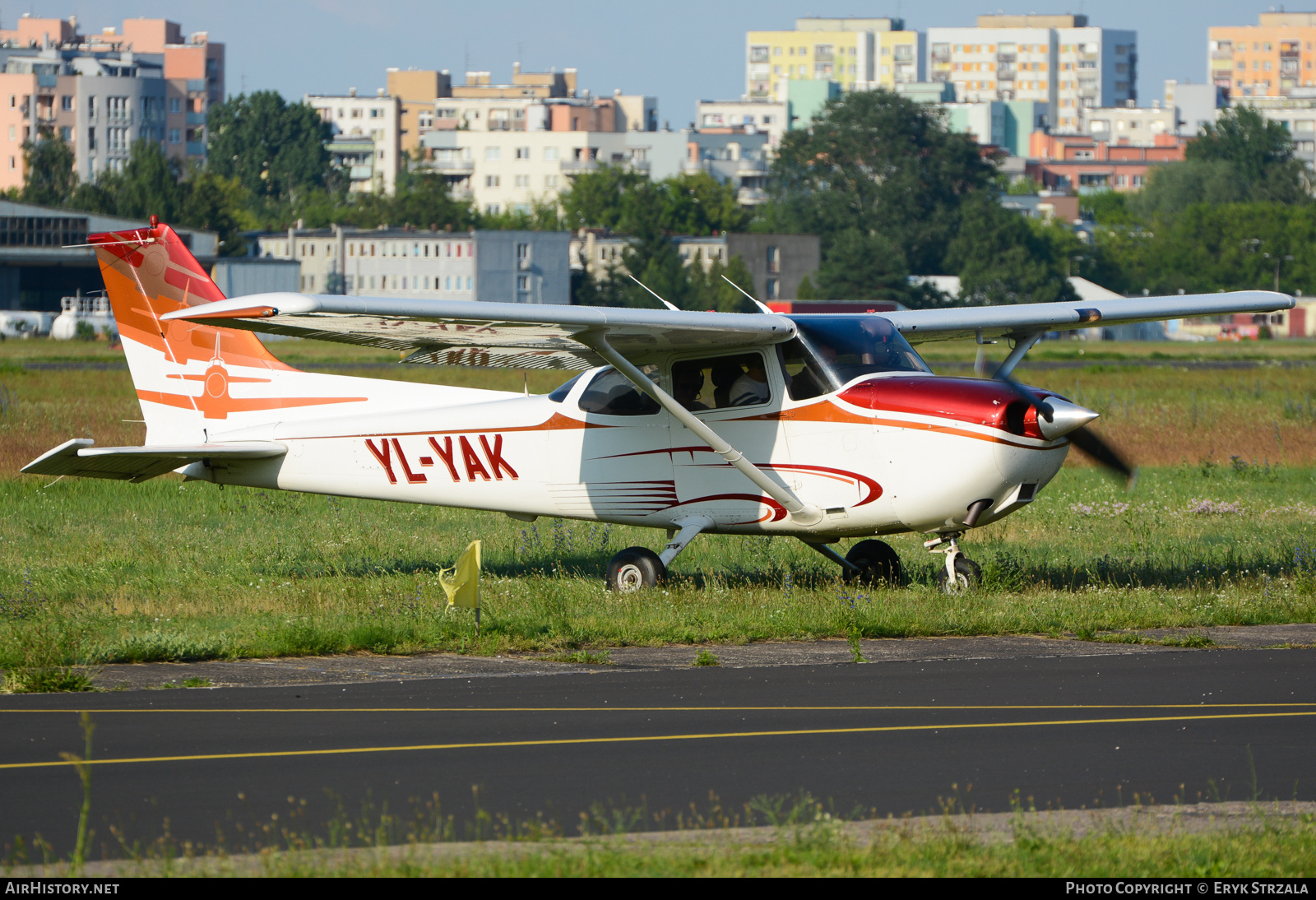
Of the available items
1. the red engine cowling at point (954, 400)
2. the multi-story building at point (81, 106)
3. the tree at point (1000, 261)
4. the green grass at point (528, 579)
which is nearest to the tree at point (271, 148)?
the multi-story building at point (81, 106)

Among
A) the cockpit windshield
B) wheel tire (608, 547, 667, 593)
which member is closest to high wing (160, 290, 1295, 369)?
the cockpit windshield

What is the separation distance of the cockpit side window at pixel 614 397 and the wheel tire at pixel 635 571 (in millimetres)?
1224

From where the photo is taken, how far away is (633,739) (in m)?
8.21

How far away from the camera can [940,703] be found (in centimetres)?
923

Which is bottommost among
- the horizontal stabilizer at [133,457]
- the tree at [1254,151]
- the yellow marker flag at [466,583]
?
the yellow marker flag at [466,583]

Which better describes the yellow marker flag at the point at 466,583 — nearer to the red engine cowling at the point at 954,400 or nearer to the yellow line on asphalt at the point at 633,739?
the yellow line on asphalt at the point at 633,739

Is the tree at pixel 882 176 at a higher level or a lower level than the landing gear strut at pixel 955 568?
higher

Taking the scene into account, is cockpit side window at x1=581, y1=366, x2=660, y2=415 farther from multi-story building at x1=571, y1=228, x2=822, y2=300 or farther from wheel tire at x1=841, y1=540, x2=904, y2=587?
multi-story building at x1=571, y1=228, x2=822, y2=300

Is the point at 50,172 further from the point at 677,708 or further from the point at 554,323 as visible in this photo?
the point at 677,708

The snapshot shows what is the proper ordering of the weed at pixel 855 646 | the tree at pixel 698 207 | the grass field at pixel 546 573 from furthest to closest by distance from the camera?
the tree at pixel 698 207, the grass field at pixel 546 573, the weed at pixel 855 646

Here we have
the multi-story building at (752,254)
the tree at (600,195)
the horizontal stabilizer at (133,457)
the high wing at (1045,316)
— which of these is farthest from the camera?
the tree at (600,195)

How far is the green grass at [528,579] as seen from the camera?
11508 mm
